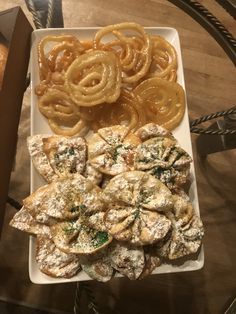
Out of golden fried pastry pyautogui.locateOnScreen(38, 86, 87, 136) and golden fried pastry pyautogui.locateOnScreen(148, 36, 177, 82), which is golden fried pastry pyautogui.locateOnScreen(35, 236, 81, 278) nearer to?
golden fried pastry pyautogui.locateOnScreen(38, 86, 87, 136)

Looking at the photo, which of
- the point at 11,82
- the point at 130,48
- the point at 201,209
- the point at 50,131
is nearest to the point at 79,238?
the point at 50,131

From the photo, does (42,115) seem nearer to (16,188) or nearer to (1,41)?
(1,41)

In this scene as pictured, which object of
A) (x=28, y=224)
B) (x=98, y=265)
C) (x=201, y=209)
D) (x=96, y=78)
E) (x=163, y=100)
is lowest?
(x=201, y=209)

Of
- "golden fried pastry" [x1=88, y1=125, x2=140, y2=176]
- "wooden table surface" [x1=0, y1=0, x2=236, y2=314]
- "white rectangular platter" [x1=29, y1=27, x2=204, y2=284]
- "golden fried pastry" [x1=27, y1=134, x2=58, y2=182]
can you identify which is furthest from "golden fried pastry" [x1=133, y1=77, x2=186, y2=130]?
"wooden table surface" [x1=0, y1=0, x2=236, y2=314]

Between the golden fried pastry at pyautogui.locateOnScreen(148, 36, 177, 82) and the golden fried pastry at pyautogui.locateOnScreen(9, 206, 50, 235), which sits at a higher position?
the golden fried pastry at pyautogui.locateOnScreen(148, 36, 177, 82)

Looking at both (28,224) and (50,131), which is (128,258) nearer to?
(28,224)

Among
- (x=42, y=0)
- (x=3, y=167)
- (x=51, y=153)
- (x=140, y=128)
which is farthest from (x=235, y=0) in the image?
(x=3, y=167)
